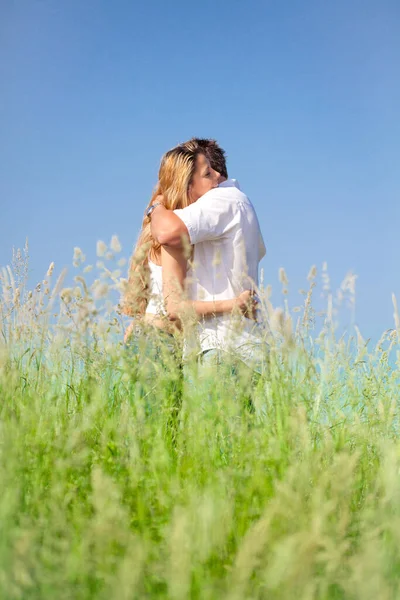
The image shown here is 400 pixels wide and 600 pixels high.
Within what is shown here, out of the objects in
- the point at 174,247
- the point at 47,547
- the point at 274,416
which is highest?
the point at 174,247

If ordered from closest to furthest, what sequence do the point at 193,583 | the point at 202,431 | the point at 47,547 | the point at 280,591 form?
the point at 280,591, the point at 193,583, the point at 47,547, the point at 202,431

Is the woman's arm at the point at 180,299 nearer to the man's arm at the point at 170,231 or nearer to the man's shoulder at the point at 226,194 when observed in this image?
the man's arm at the point at 170,231

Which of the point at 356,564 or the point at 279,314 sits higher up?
the point at 279,314

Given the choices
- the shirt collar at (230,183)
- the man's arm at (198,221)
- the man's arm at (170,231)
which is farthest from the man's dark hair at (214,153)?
the man's arm at (170,231)

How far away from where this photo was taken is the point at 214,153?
3568mm

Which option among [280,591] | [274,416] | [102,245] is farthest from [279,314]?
[280,591]

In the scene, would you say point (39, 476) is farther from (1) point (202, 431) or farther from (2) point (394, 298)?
(2) point (394, 298)

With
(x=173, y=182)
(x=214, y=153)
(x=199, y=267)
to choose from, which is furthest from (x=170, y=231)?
(x=214, y=153)

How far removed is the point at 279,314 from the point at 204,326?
0.53 meters

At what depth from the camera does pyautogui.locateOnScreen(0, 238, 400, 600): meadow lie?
159 centimetres

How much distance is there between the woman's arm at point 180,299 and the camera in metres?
2.95

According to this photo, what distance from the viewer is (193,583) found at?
1694mm

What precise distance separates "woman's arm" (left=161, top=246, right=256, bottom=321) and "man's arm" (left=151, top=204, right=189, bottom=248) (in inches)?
2.4

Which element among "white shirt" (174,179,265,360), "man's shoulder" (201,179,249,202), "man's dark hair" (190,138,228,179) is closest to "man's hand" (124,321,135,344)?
"white shirt" (174,179,265,360)
